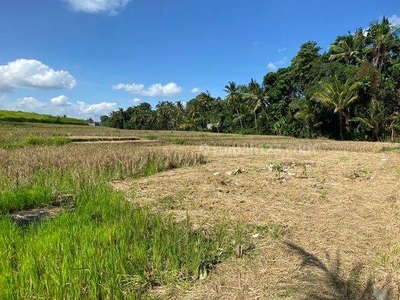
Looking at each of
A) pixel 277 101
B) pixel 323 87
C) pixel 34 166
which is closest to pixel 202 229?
pixel 34 166

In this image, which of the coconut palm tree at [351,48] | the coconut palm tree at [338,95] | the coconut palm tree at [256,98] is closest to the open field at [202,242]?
the coconut palm tree at [338,95]

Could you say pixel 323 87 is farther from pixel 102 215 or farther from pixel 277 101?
pixel 102 215

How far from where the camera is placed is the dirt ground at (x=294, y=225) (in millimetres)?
2467

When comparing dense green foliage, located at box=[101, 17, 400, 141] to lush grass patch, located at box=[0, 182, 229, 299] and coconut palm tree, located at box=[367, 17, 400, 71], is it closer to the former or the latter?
coconut palm tree, located at box=[367, 17, 400, 71]

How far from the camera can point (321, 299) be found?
7.49 feet

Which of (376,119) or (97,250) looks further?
(376,119)

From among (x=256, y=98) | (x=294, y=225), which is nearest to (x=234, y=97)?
(x=256, y=98)

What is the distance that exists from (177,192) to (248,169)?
10.3 ft

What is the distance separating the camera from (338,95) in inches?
1139

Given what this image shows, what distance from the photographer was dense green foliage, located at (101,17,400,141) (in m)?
29.3

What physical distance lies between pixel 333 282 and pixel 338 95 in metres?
29.7

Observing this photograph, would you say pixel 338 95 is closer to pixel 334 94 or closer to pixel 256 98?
pixel 334 94

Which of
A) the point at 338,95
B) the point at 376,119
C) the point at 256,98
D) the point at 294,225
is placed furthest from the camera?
the point at 256,98

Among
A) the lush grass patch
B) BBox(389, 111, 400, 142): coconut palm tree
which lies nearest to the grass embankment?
the lush grass patch
